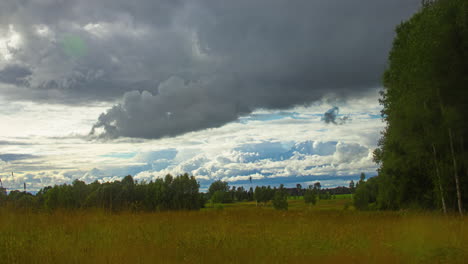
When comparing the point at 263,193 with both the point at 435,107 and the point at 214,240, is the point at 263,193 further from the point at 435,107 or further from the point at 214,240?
the point at 214,240

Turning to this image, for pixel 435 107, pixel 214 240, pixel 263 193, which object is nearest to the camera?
pixel 214 240

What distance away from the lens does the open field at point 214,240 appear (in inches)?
281

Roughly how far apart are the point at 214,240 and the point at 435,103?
16.7 m

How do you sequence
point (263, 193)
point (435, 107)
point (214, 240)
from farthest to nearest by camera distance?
point (263, 193), point (435, 107), point (214, 240)

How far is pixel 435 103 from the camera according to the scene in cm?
1938

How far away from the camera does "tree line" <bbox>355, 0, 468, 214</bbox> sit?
715 inches

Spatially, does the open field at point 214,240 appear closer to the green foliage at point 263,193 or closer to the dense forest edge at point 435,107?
the dense forest edge at point 435,107

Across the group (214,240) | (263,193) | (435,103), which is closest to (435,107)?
(435,103)

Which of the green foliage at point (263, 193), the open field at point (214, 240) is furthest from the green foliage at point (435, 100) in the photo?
the green foliage at point (263, 193)

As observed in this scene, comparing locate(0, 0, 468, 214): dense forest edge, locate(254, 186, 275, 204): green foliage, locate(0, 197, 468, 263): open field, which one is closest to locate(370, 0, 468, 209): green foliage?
locate(0, 0, 468, 214): dense forest edge

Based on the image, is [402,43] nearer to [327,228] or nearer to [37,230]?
[327,228]

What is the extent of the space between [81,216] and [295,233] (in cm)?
650

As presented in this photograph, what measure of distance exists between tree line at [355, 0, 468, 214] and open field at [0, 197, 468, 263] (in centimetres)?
903

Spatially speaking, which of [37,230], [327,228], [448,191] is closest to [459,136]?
[448,191]
